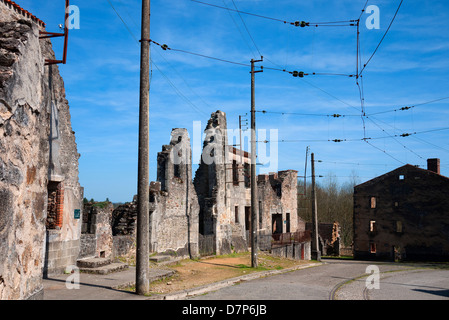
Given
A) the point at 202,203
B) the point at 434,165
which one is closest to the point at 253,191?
the point at 202,203

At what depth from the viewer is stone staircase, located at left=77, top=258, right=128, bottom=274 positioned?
13.2 metres

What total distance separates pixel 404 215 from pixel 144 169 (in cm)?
3234

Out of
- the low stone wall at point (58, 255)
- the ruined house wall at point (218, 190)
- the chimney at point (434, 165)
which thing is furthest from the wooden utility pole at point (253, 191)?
the chimney at point (434, 165)

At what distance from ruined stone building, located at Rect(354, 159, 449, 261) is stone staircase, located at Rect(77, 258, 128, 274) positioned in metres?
29.7

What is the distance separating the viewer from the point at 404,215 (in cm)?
3719

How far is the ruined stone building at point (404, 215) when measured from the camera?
1382 inches

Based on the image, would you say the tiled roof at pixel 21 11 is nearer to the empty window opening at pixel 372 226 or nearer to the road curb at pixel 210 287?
the road curb at pixel 210 287

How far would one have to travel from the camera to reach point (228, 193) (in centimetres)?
2603

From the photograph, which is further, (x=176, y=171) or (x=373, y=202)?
(x=373, y=202)

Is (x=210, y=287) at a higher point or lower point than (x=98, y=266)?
lower

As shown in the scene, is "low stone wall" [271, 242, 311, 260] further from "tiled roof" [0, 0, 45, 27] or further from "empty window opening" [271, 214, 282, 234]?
"tiled roof" [0, 0, 45, 27]

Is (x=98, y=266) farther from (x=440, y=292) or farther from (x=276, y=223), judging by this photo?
(x=276, y=223)
